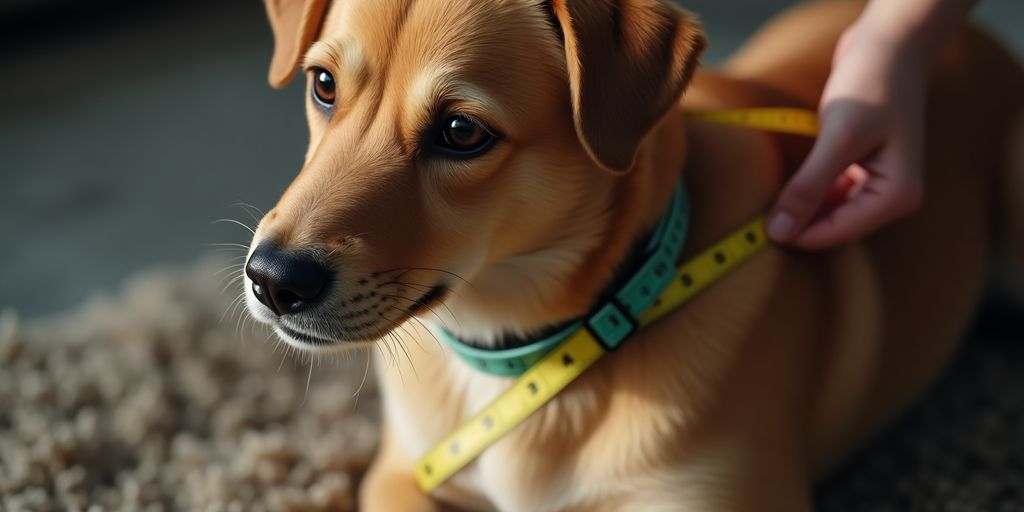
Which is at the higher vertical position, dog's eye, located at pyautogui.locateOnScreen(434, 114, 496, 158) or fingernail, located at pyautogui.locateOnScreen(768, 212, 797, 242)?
dog's eye, located at pyautogui.locateOnScreen(434, 114, 496, 158)

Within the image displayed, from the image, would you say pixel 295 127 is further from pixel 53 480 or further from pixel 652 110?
pixel 652 110

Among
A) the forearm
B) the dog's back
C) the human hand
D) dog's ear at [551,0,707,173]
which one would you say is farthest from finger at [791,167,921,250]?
dog's ear at [551,0,707,173]

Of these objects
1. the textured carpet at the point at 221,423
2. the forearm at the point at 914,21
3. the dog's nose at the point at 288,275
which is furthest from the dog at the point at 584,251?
the forearm at the point at 914,21

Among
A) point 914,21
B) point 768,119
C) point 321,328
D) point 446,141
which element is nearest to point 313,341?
point 321,328

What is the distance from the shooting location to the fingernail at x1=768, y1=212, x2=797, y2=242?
4.91ft

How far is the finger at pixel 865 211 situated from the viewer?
1496mm

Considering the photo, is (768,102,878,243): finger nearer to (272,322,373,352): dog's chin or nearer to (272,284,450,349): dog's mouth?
(272,284,450,349): dog's mouth

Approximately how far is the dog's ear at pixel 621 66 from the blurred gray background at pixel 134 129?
5.25 feet

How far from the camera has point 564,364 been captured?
1438 mm

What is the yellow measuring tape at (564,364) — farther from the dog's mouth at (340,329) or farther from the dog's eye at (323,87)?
the dog's eye at (323,87)

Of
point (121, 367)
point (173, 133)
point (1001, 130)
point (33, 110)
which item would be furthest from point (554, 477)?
point (33, 110)

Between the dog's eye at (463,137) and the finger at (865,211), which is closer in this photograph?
the dog's eye at (463,137)

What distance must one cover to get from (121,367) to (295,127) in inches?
49.2

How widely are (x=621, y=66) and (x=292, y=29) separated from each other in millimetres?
543
